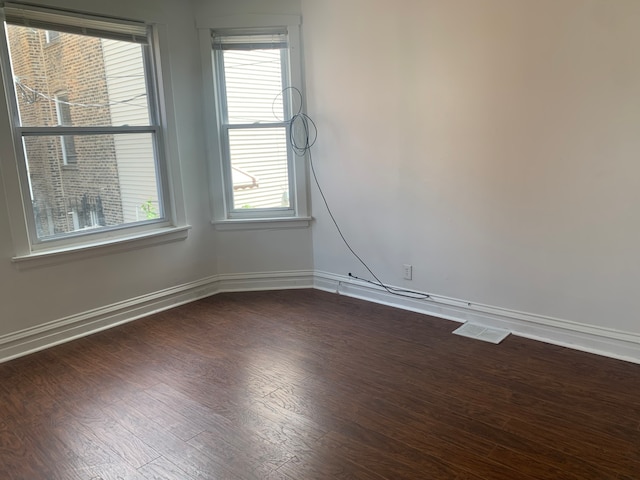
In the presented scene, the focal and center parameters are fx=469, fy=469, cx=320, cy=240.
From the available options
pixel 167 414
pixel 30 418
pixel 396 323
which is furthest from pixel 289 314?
pixel 30 418

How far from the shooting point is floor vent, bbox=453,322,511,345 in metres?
3.02

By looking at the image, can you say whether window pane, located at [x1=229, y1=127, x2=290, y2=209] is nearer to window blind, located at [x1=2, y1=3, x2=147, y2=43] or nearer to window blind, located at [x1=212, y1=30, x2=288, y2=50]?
window blind, located at [x1=212, y1=30, x2=288, y2=50]

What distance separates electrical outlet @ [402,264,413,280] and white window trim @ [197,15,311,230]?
0.97m

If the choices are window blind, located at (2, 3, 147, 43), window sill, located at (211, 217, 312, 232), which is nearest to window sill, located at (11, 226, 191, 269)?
window sill, located at (211, 217, 312, 232)

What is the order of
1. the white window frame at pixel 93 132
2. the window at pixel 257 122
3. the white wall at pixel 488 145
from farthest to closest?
the window at pixel 257 122 → the white window frame at pixel 93 132 → the white wall at pixel 488 145

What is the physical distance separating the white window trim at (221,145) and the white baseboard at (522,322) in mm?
750

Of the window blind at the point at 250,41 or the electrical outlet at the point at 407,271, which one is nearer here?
the electrical outlet at the point at 407,271

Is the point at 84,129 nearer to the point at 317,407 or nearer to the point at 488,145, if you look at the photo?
the point at 317,407

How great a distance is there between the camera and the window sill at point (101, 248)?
9.93 ft

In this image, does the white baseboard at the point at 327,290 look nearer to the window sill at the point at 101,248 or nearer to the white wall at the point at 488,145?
the white wall at the point at 488,145

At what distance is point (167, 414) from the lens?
2.32m

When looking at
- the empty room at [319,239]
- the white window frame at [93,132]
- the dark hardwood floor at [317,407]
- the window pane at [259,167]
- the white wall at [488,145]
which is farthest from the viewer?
the window pane at [259,167]

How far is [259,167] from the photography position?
13.2ft

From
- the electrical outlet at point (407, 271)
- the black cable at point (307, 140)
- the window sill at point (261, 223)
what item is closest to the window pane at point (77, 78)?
the window sill at point (261, 223)
